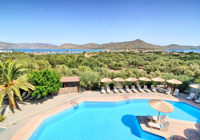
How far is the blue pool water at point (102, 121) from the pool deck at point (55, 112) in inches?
22.6

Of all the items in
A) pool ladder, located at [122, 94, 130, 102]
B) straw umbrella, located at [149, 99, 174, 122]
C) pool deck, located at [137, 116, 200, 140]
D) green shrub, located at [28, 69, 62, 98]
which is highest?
green shrub, located at [28, 69, 62, 98]

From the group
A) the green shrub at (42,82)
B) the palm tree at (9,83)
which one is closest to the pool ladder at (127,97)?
the green shrub at (42,82)

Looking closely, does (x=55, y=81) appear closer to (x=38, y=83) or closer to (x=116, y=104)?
(x=38, y=83)

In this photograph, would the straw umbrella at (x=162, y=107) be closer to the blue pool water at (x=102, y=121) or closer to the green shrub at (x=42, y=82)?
the blue pool water at (x=102, y=121)

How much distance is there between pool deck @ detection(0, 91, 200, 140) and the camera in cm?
731

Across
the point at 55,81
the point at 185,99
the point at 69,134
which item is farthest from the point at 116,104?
the point at 185,99

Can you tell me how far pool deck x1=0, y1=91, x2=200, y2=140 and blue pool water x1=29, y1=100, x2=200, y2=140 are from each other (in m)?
0.57

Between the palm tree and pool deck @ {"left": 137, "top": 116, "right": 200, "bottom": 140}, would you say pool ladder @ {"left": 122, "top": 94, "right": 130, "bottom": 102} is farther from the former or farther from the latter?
the palm tree

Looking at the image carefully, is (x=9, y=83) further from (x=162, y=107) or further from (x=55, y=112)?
(x=162, y=107)

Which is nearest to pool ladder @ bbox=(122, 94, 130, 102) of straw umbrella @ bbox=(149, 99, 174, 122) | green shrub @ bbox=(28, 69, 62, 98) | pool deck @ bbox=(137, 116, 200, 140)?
pool deck @ bbox=(137, 116, 200, 140)

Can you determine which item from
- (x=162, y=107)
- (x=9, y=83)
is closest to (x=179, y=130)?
(x=162, y=107)

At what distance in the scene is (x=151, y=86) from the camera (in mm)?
15047

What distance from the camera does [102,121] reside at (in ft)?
30.3

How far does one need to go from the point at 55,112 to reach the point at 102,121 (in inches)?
176
